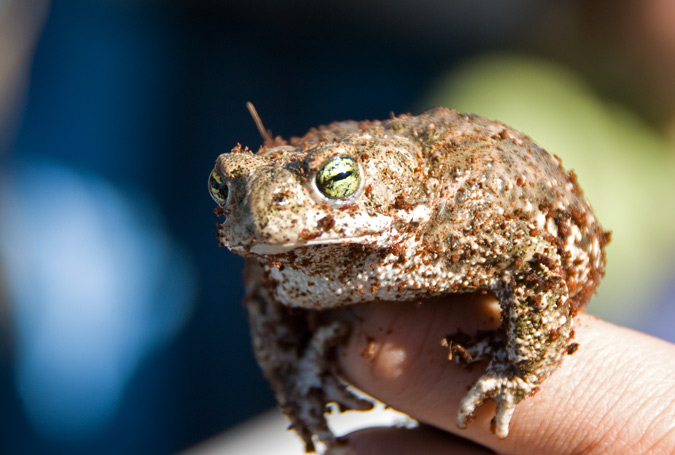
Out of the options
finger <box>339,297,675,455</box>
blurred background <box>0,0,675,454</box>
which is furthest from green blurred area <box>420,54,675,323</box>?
finger <box>339,297,675,455</box>

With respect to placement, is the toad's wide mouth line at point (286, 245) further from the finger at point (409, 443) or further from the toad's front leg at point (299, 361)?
the finger at point (409, 443)

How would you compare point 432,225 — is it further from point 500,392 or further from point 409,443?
point 409,443

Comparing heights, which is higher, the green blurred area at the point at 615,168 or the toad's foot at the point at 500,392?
the green blurred area at the point at 615,168

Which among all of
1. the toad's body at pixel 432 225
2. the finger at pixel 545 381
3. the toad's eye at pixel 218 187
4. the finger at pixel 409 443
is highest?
the toad's eye at pixel 218 187

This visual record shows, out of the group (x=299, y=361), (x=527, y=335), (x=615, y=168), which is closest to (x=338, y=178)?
(x=527, y=335)

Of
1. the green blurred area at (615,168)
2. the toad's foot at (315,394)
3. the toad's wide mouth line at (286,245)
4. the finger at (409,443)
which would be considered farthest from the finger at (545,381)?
the green blurred area at (615,168)

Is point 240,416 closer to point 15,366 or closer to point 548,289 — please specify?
point 15,366
